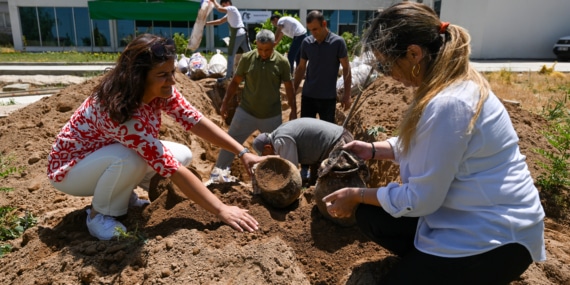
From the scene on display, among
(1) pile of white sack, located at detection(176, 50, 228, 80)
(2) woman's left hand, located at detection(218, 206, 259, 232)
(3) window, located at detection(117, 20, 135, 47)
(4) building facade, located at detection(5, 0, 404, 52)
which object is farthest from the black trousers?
(3) window, located at detection(117, 20, 135, 47)

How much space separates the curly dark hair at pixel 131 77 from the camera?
2.41 meters

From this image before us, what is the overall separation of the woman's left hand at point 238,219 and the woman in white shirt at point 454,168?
3.22ft

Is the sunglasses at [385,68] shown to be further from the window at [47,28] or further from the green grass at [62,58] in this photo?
the window at [47,28]

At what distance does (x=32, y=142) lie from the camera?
475 centimetres

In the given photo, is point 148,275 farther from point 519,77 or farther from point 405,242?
point 519,77

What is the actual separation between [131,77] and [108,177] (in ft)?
2.09

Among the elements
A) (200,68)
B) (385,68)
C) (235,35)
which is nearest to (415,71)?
(385,68)

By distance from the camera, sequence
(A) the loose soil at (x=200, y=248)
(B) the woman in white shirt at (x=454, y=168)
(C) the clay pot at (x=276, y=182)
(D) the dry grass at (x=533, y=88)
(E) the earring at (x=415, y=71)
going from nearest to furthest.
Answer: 1. (B) the woman in white shirt at (x=454, y=168)
2. (E) the earring at (x=415, y=71)
3. (A) the loose soil at (x=200, y=248)
4. (C) the clay pot at (x=276, y=182)
5. (D) the dry grass at (x=533, y=88)

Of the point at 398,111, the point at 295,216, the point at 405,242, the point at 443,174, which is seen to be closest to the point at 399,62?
the point at 443,174

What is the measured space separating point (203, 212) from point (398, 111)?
3.21m

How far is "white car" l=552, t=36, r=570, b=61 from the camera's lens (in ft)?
55.9

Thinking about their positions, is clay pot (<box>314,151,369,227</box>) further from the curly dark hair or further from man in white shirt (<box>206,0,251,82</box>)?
man in white shirt (<box>206,0,251,82</box>)

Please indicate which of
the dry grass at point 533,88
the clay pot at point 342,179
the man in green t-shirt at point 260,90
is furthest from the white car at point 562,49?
the clay pot at point 342,179

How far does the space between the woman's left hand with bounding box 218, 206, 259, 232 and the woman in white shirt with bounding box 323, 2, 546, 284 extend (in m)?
0.98
